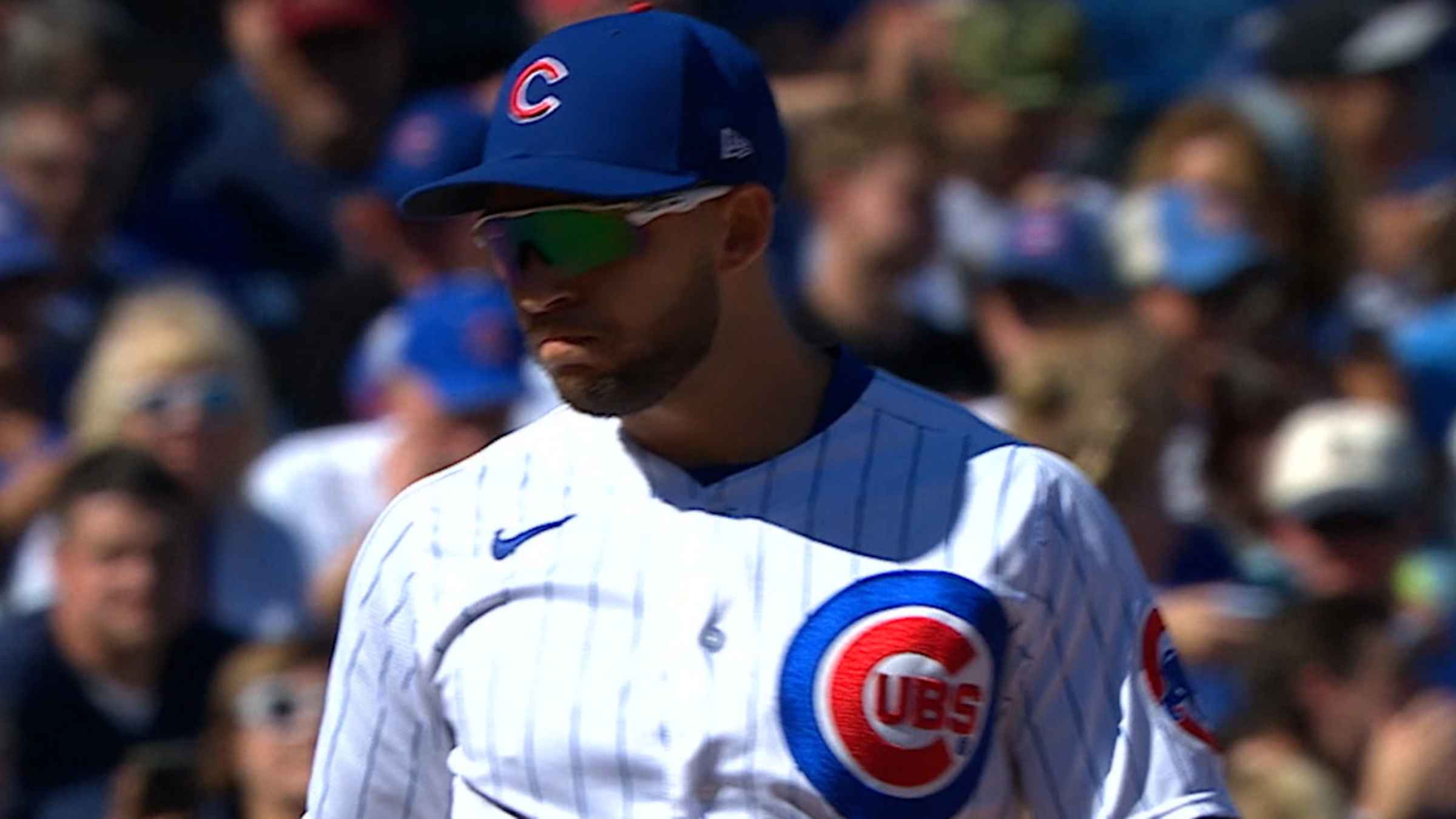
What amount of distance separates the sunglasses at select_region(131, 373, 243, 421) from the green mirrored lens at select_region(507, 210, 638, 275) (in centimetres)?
265

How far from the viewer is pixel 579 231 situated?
2.67m

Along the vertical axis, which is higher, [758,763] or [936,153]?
[936,153]

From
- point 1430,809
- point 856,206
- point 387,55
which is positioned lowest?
point 1430,809

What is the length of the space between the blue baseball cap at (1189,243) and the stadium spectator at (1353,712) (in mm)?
1135

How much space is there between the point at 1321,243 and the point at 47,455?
9.80 ft

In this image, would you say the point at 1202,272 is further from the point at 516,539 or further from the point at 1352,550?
the point at 516,539

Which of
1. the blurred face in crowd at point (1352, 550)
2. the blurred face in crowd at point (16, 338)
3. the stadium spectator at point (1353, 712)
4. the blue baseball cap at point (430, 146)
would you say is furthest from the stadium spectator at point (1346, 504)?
the blurred face in crowd at point (16, 338)

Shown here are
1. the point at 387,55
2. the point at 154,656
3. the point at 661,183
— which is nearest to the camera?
the point at 661,183

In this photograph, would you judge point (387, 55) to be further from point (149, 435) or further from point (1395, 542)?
point (1395, 542)

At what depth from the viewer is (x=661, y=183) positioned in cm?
264

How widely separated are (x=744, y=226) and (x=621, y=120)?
0.66 feet

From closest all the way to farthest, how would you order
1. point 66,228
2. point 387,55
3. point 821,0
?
point 66,228 < point 387,55 < point 821,0

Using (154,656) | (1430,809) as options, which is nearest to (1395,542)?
(1430,809)

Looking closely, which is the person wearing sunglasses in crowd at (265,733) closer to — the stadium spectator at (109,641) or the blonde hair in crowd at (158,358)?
the stadium spectator at (109,641)
